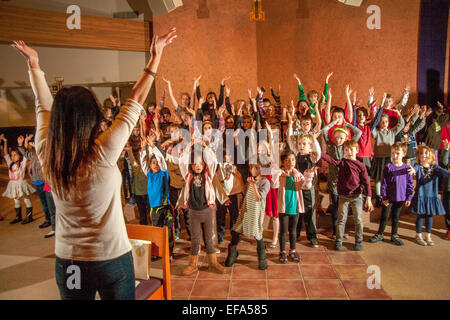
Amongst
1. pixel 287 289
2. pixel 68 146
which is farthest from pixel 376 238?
pixel 68 146

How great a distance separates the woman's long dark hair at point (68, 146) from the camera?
123 cm

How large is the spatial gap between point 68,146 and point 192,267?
2.67 meters

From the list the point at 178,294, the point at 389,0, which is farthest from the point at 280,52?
the point at 178,294

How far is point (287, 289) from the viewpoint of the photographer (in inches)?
126

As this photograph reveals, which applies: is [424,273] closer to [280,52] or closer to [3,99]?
[280,52]

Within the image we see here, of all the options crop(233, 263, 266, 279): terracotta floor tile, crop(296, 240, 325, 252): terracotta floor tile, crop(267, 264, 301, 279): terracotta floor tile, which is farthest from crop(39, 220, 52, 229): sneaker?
crop(296, 240, 325, 252): terracotta floor tile

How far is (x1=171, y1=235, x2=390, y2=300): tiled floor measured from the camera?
310 centimetres

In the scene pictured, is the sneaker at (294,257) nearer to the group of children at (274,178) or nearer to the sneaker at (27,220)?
the group of children at (274,178)

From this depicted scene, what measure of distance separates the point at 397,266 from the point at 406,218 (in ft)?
5.89

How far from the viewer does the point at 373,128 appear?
16.1 ft

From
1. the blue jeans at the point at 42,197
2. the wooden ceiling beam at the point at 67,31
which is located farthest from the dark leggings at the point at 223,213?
the wooden ceiling beam at the point at 67,31

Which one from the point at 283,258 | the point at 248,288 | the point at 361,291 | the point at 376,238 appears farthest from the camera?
the point at 376,238

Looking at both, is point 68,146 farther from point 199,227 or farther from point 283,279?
point 283,279

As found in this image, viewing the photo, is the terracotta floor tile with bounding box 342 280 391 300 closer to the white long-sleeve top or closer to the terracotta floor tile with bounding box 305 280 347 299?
the terracotta floor tile with bounding box 305 280 347 299
